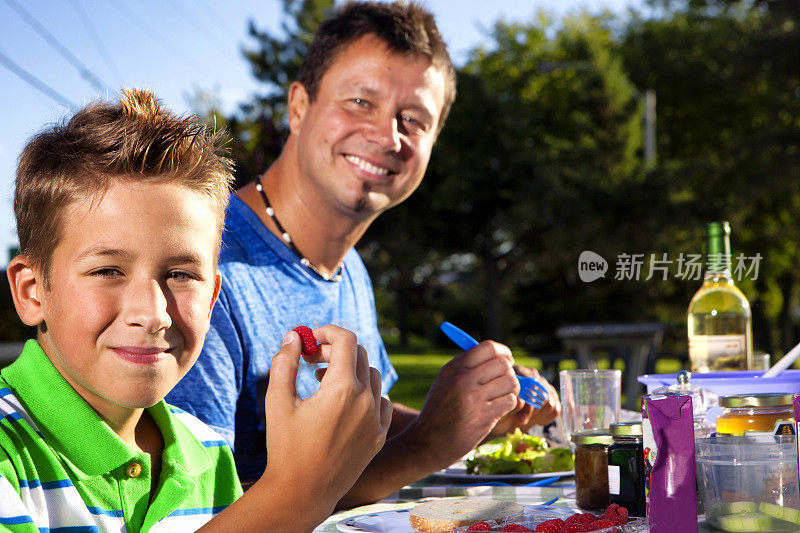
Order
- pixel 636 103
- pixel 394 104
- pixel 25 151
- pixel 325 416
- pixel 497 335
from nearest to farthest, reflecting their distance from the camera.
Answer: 1. pixel 325 416
2. pixel 25 151
3. pixel 394 104
4. pixel 497 335
5. pixel 636 103

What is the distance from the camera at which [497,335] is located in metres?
17.2

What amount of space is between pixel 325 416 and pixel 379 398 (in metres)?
0.11

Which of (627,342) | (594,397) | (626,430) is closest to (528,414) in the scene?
(594,397)

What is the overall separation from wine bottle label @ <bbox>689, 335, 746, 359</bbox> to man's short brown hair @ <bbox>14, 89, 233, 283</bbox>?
53.4 inches

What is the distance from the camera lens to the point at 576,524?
3.81ft

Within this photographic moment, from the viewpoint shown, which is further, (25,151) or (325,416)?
(25,151)

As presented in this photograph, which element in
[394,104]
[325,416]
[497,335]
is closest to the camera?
[325,416]

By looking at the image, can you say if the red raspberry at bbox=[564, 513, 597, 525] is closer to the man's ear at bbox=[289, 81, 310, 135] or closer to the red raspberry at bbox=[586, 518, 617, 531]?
the red raspberry at bbox=[586, 518, 617, 531]

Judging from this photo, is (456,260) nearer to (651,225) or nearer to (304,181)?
(651,225)

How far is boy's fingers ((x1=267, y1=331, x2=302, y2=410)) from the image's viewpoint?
1034 millimetres

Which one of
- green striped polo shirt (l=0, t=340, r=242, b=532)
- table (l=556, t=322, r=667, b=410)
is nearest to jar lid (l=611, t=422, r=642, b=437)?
green striped polo shirt (l=0, t=340, r=242, b=532)

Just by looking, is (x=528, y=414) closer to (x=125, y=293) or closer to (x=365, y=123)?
(x=365, y=123)

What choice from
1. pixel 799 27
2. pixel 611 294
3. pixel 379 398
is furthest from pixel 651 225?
pixel 379 398

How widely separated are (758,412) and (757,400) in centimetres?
2
